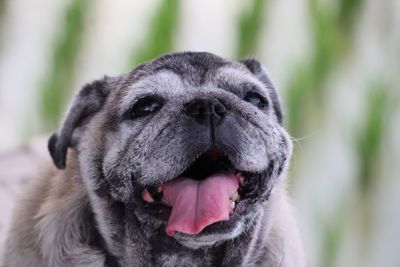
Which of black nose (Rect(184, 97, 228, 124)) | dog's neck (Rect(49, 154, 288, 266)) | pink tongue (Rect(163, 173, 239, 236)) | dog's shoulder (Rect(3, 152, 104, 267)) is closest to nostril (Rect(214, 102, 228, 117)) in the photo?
black nose (Rect(184, 97, 228, 124))

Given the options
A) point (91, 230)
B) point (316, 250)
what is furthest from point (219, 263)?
point (316, 250)

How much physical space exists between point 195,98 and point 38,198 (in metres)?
0.45

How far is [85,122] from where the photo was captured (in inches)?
65.6

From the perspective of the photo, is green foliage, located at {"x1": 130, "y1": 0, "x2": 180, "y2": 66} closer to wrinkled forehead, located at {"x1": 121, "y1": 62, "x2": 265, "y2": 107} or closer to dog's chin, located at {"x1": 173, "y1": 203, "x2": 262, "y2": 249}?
wrinkled forehead, located at {"x1": 121, "y1": 62, "x2": 265, "y2": 107}

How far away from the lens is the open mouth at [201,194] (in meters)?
1.44

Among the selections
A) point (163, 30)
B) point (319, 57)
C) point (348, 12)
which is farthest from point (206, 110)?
point (348, 12)

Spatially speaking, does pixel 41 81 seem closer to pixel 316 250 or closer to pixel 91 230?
pixel 316 250

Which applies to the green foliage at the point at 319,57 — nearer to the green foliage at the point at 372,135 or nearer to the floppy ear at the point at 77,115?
the green foliage at the point at 372,135

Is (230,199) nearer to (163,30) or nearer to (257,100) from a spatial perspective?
→ (257,100)

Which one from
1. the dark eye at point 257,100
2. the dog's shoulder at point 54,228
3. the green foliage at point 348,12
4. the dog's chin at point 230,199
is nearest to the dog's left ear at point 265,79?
the dark eye at point 257,100

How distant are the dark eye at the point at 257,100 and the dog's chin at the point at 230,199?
6.2 inches

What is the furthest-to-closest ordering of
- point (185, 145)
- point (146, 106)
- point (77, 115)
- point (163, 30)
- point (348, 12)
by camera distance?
point (348, 12) → point (163, 30) → point (77, 115) → point (146, 106) → point (185, 145)

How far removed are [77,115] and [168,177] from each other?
309mm

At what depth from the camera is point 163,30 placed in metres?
4.06
